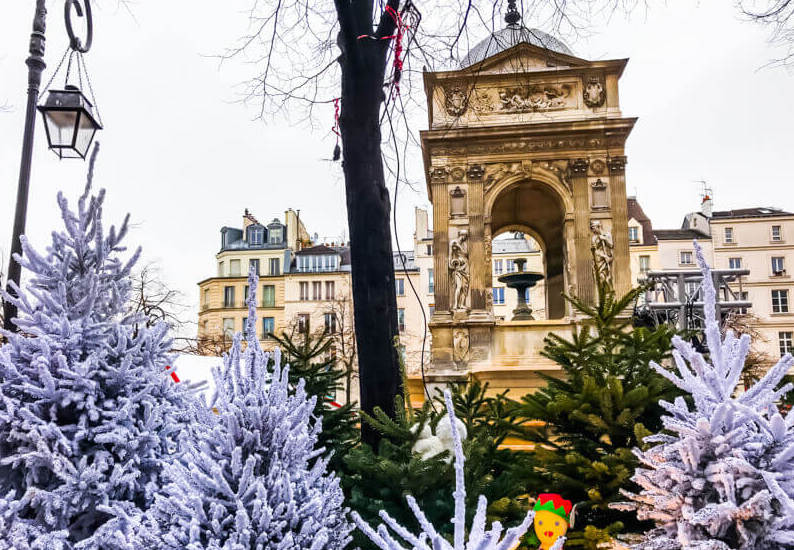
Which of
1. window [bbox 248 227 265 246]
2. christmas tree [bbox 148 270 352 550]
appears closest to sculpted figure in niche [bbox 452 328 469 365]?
christmas tree [bbox 148 270 352 550]

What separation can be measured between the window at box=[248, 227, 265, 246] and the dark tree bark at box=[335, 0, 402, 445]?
59788 mm

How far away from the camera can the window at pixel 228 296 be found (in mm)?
59500

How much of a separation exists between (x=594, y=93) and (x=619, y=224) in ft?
11.8

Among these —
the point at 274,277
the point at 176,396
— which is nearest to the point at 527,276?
the point at 176,396

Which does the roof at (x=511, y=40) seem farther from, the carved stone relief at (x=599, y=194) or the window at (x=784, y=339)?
the window at (x=784, y=339)

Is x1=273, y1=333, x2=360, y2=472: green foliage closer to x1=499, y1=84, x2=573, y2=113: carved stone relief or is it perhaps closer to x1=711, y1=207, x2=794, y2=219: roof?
x1=499, y1=84, x2=573, y2=113: carved stone relief

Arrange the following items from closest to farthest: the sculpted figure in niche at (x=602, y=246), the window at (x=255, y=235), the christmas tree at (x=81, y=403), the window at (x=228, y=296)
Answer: the christmas tree at (x=81, y=403)
the sculpted figure in niche at (x=602, y=246)
the window at (x=228, y=296)
the window at (x=255, y=235)

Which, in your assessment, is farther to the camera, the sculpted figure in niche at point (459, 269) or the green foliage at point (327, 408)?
the sculpted figure in niche at point (459, 269)

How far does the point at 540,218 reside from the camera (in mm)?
21828

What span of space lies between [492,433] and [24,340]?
269cm

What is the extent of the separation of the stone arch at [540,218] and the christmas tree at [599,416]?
14.0 metres

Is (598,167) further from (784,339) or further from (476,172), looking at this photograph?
(784,339)

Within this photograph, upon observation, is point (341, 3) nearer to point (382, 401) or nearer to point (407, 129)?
point (407, 129)

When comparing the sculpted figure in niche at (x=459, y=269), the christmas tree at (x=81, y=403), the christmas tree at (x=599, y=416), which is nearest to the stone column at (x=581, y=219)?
A: the sculpted figure in niche at (x=459, y=269)
